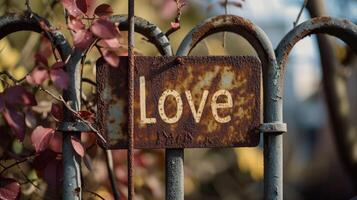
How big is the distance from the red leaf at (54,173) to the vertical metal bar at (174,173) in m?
0.30

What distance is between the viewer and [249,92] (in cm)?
160

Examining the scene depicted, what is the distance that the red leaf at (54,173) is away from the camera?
69.7 inches

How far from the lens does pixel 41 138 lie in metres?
1.61

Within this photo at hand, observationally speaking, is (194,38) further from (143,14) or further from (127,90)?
(143,14)

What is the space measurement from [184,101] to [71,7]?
303 mm

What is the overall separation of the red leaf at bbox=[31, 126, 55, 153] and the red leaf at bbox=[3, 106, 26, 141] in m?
0.03

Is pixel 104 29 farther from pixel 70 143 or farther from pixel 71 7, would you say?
pixel 70 143

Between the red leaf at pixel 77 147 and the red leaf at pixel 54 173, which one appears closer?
the red leaf at pixel 77 147

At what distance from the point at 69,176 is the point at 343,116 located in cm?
188

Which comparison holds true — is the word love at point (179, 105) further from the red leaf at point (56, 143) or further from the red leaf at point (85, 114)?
the red leaf at point (56, 143)

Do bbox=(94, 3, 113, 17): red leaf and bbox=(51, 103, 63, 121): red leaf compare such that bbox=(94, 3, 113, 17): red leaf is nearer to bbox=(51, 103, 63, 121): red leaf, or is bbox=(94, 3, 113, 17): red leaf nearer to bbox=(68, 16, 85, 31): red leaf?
bbox=(68, 16, 85, 31): red leaf

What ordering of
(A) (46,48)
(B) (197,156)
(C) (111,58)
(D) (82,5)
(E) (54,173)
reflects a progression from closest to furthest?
1. (C) (111,58)
2. (D) (82,5)
3. (E) (54,173)
4. (A) (46,48)
5. (B) (197,156)

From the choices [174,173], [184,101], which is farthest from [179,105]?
[174,173]

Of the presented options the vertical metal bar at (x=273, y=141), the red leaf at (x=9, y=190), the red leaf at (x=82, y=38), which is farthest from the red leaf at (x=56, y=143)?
the vertical metal bar at (x=273, y=141)
